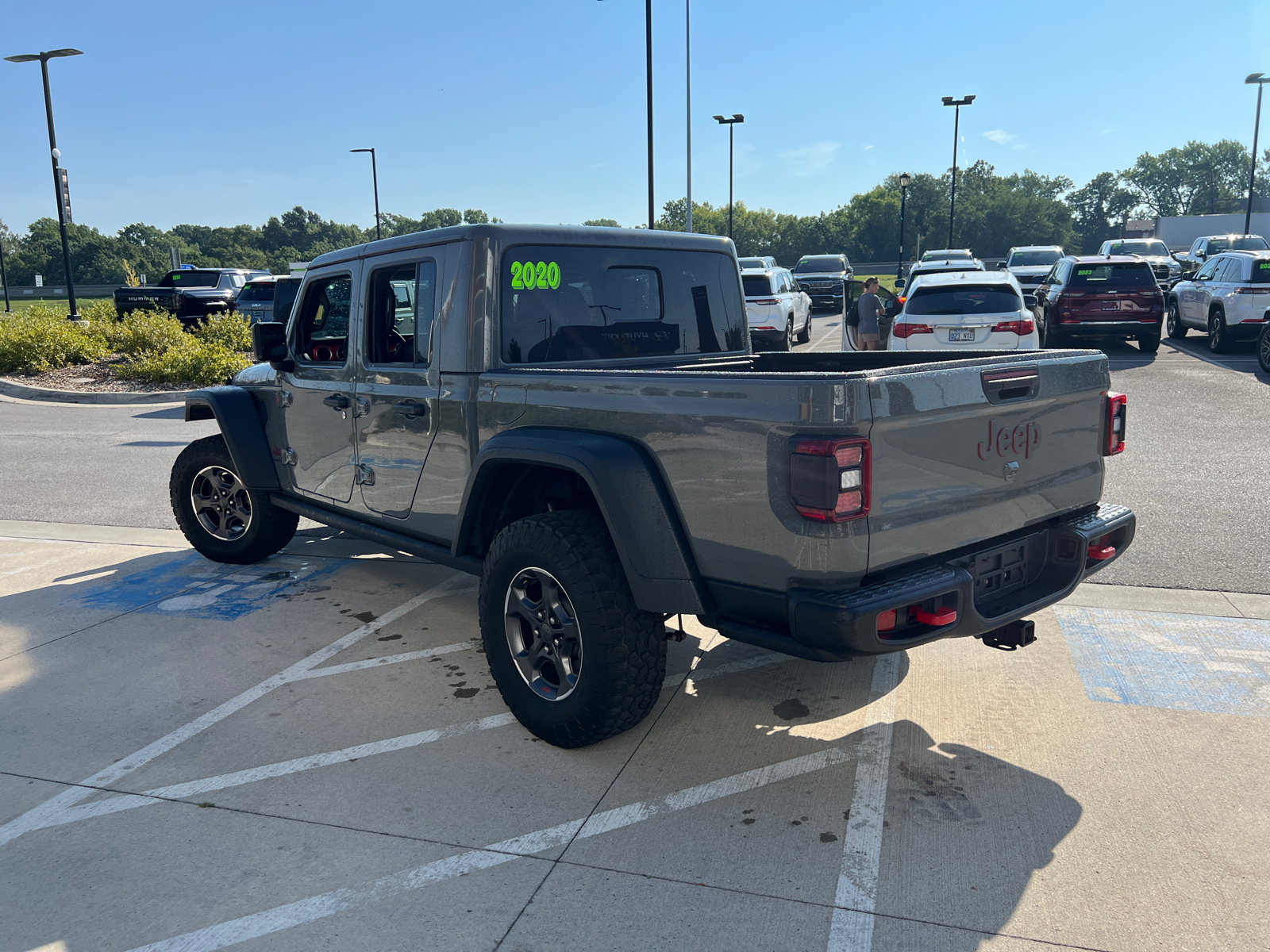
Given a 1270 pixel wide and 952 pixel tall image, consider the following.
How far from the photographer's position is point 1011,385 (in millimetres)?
3205

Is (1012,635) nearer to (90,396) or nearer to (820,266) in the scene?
(90,396)

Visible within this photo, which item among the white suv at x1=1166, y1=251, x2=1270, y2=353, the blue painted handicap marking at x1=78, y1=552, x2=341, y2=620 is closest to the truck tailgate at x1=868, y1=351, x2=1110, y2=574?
the blue painted handicap marking at x1=78, y1=552, x2=341, y2=620

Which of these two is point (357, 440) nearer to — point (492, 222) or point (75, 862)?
point (492, 222)

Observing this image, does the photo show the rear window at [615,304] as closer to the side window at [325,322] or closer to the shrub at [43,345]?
the side window at [325,322]

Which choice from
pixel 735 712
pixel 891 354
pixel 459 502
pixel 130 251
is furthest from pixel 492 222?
pixel 130 251

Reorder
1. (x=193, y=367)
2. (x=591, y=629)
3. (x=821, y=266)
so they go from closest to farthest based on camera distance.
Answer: (x=591, y=629) < (x=193, y=367) < (x=821, y=266)

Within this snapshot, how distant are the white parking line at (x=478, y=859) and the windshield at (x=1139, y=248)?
122ft

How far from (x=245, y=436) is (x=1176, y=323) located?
62.7 ft

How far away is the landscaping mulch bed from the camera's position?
615 inches

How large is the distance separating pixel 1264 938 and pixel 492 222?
352 cm

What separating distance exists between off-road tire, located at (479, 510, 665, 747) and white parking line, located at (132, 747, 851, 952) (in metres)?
0.35

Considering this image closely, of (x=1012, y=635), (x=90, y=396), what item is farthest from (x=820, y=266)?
(x=1012, y=635)

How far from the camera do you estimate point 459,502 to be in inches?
159

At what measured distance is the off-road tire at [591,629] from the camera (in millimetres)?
3309
